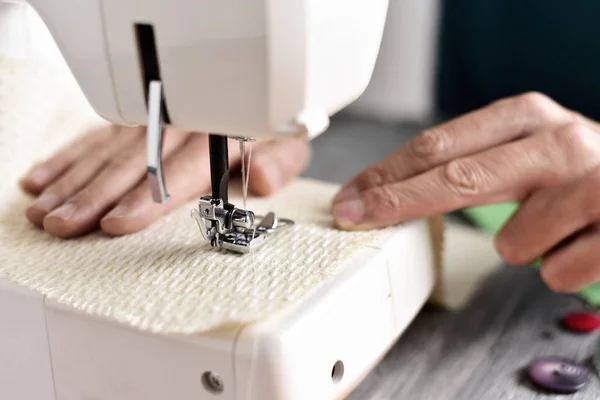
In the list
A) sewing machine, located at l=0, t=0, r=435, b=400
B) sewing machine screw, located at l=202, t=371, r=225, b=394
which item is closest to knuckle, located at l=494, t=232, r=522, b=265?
sewing machine, located at l=0, t=0, r=435, b=400

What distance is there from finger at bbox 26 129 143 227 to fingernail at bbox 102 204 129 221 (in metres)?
0.07

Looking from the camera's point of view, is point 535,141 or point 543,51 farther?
point 543,51

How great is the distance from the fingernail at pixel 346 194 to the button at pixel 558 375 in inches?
9.9

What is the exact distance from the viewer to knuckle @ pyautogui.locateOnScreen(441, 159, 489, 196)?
2.40 feet

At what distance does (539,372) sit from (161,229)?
398mm

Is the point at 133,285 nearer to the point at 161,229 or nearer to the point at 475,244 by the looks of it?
the point at 161,229

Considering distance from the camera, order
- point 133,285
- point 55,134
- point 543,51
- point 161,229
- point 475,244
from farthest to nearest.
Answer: point 543,51
point 475,244
point 55,134
point 161,229
point 133,285

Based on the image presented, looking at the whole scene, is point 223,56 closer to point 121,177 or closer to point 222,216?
point 222,216

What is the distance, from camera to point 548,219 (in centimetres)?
73

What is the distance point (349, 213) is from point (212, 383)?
0.25 metres

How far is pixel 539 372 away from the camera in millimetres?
674

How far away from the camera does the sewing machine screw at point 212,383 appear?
52cm

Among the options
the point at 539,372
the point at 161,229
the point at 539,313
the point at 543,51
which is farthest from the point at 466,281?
the point at 543,51

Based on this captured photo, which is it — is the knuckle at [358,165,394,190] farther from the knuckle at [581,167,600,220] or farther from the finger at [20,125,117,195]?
the finger at [20,125,117,195]
